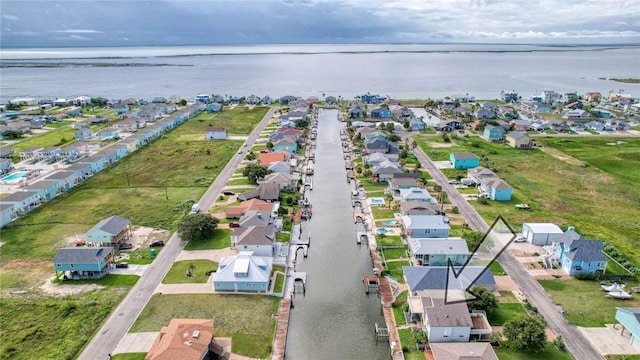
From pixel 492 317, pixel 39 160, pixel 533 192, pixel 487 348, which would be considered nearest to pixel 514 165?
pixel 533 192

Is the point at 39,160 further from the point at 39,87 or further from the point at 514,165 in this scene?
the point at 39,87

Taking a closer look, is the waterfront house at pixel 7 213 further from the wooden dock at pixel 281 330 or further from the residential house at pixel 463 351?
the residential house at pixel 463 351

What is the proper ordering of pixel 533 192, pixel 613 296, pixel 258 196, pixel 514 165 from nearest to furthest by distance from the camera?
pixel 613 296 < pixel 258 196 < pixel 533 192 < pixel 514 165

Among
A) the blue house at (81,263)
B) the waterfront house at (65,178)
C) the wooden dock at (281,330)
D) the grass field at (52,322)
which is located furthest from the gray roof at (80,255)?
the waterfront house at (65,178)

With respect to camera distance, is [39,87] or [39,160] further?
[39,87]

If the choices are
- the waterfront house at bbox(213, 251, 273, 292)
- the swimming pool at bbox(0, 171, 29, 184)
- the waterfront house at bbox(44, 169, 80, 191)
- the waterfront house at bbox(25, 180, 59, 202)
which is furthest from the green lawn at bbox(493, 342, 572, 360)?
the swimming pool at bbox(0, 171, 29, 184)

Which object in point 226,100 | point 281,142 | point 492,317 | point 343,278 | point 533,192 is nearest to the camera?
point 492,317

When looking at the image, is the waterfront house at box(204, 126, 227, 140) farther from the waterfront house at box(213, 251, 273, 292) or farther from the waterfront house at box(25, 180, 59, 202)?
the waterfront house at box(213, 251, 273, 292)
